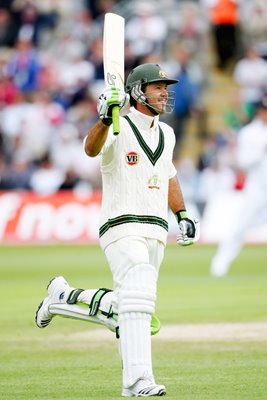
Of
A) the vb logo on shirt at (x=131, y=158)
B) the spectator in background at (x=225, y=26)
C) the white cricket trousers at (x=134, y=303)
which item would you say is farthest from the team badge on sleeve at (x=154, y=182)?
the spectator in background at (x=225, y=26)

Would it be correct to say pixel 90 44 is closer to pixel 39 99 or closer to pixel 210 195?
pixel 39 99

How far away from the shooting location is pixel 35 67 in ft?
67.0

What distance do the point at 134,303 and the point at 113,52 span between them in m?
1.34

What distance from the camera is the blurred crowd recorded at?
63.4 ft

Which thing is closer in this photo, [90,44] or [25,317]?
[25,317]

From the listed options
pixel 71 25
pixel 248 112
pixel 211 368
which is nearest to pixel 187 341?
pixel 211 368

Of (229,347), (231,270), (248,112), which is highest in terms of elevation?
(248,112)

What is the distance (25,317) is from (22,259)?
20.0ft

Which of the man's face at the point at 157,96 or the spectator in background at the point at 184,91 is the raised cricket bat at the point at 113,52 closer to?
the man's face at the point at 157,96

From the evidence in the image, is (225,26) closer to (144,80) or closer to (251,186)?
(251,186)

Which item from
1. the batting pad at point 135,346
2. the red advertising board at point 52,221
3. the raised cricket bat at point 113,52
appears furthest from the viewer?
the red advertising board at point 52,221

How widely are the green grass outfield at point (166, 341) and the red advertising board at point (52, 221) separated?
3.20 metres

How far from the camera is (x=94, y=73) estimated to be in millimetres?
20500

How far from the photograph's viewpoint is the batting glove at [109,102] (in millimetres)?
5848
